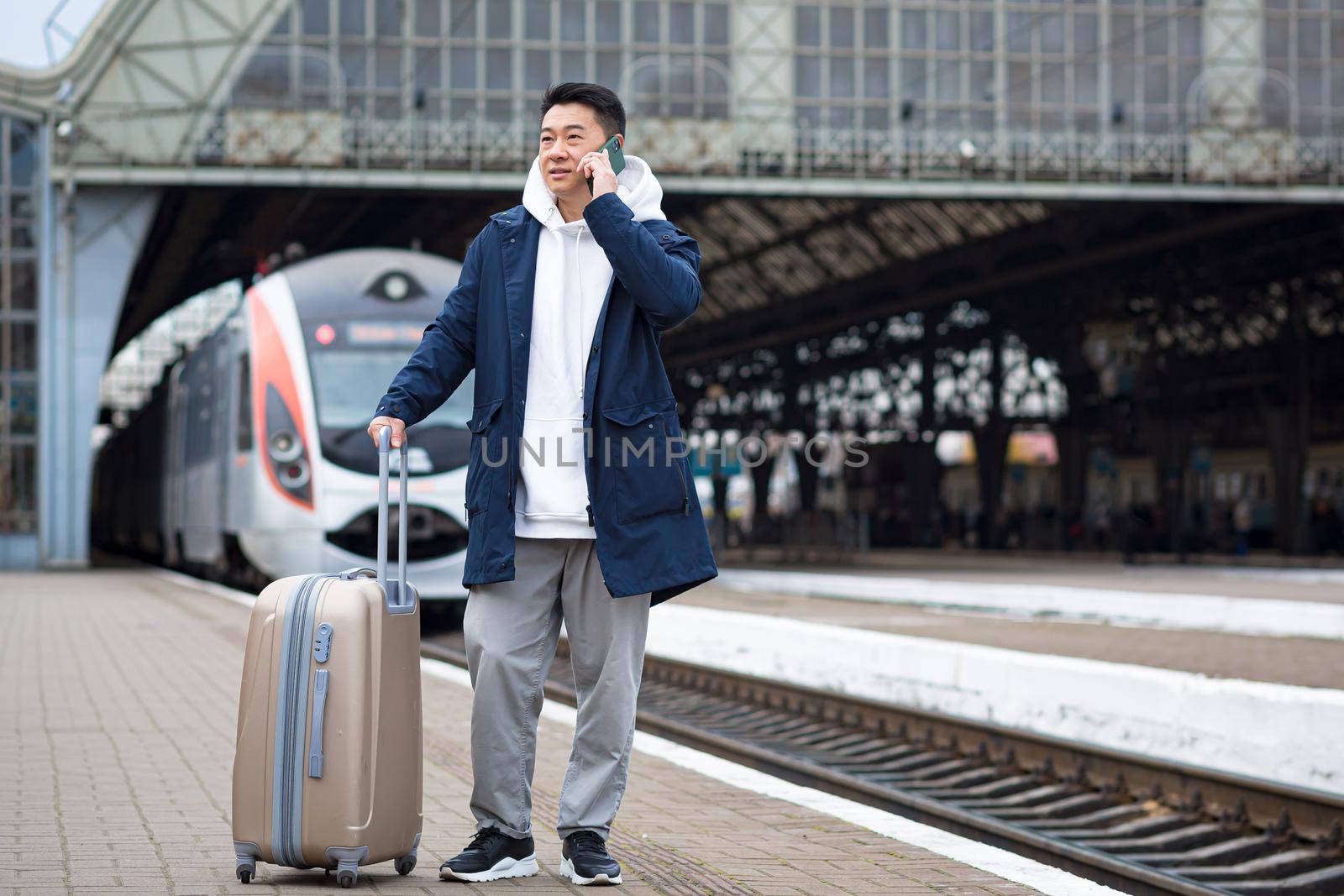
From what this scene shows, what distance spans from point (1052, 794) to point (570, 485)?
447 centimetres

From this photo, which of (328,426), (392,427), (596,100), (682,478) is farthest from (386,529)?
(328,426)

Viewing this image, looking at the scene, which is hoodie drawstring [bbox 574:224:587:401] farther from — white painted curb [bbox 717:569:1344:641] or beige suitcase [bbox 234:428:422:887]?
white painted curb [bbox 717:569:1344:641]

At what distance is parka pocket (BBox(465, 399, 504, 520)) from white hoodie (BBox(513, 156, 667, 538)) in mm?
68

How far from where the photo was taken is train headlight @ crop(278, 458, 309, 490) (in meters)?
14.4

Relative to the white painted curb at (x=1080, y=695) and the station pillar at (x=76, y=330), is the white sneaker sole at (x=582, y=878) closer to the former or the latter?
the white painted curb at (x=1080, y=695)

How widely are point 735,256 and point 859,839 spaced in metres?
36.8

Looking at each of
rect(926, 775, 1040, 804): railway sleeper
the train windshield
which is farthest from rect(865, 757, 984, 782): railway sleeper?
the train windshield

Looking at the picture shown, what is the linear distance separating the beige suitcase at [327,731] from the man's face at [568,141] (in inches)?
29.4

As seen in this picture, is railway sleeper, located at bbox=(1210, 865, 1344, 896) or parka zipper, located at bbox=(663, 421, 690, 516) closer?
parka zipper, located at bbox=(663, 421, 690, 516)

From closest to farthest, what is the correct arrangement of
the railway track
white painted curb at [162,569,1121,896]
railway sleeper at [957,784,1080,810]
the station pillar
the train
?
white painted curb at [162,569,1121,896]
the railway track
railway sleeper at [957,784,1080,810]
the train
the station pillar

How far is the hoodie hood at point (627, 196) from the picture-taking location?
422cm

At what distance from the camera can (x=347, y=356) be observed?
1486cm

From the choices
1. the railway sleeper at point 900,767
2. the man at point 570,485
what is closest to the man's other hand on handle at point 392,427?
the man at point 570,485

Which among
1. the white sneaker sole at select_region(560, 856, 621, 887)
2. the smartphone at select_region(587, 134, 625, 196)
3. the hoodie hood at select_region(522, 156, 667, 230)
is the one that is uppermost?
the smartphone at select_region(587, 134, 625, 196)
